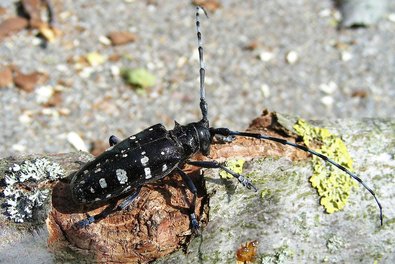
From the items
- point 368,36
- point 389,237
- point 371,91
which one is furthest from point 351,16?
point 389,237

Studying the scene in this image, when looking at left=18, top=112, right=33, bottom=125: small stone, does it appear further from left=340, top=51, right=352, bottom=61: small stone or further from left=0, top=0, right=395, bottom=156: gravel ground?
left=340, top=51, right=352, bottom=61: small stone

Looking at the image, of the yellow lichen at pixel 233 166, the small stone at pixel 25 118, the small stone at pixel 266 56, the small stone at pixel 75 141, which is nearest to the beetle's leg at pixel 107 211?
the yellow lichen at pixel 233 166

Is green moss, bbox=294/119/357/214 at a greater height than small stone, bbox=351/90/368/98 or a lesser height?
greater

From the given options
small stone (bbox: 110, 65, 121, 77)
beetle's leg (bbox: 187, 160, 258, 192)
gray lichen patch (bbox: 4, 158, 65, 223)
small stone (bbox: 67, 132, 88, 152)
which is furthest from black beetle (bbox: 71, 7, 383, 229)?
small stone (bbox: 110, 65, 121, 77)

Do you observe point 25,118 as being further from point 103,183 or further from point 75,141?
point 103,183

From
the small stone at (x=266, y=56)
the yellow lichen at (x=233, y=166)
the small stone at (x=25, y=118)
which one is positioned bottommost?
the small stone at (x=25, y=118)

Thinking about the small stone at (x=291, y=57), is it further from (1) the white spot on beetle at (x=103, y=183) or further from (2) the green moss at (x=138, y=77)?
(1) the white spot on beetle at (x=103, y=183)

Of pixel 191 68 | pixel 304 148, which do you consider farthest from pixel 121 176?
pixel 191 68

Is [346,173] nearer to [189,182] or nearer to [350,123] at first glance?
[350,123]
